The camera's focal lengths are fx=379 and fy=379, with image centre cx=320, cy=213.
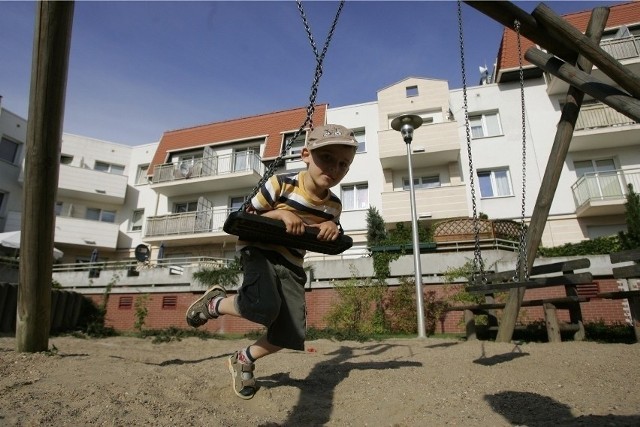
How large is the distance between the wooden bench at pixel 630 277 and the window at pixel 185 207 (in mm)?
20281

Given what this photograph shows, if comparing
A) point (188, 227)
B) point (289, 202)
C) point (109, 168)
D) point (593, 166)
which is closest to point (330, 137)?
point (289, 202)

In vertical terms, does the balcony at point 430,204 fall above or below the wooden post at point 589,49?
above

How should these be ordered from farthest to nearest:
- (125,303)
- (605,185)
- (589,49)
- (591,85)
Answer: (605,185) < (125,303) < (591,85) < (589,49)

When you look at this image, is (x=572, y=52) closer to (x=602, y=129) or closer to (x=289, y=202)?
(x=289, y=202)

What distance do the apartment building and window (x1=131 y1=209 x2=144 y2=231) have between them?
10 cm

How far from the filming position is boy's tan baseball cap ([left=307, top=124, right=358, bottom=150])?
282 centimetres

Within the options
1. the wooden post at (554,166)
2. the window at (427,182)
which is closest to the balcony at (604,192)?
the window at (427,182)

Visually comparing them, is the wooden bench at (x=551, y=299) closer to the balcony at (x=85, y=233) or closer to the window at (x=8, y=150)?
the balcony at (x=85, y=233)

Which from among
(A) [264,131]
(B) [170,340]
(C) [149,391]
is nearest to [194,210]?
(A) [264,131]

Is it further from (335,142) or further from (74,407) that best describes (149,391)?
(335,142)

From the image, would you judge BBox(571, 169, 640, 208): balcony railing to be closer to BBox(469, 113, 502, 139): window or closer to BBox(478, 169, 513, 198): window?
BBox(478, 169, 513, 198): window

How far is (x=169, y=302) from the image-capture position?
1445 centimetres

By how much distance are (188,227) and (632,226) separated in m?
19.4

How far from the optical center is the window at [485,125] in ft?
60.7
